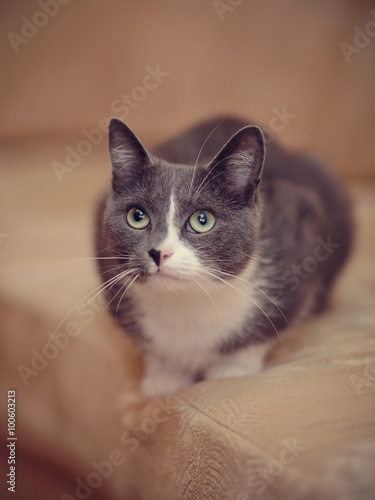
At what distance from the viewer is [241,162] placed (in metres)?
1.03

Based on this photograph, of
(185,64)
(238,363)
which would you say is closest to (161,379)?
(238,363)

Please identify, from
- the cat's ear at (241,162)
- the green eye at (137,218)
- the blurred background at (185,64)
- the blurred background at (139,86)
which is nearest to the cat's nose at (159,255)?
the green eye at (137,218)

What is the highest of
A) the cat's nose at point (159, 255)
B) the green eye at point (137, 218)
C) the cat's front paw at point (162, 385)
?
the green eye at point (137, 218)

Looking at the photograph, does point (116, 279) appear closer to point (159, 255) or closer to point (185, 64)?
point (159, 255)

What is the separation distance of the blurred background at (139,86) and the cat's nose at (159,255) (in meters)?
0.59

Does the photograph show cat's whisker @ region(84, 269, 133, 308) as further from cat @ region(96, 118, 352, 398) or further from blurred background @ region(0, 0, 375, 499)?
blurred background @ region(0, 0, 375, 499)

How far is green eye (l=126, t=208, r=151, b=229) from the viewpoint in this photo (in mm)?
1039

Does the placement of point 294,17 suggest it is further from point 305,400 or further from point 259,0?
point 305,400

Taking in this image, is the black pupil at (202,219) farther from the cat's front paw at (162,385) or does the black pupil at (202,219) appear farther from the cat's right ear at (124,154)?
the cat's front paw at (162,385)

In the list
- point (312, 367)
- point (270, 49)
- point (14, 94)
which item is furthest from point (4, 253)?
point (270, 49)

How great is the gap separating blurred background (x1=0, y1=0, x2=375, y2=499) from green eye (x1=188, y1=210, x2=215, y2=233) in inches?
22.8

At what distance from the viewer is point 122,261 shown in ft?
3.62

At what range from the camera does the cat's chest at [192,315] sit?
112 cm

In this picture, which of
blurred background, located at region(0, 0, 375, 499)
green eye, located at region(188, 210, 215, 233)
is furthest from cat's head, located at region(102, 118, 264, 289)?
blurred background, located at region(0, 0, 375, 499)
